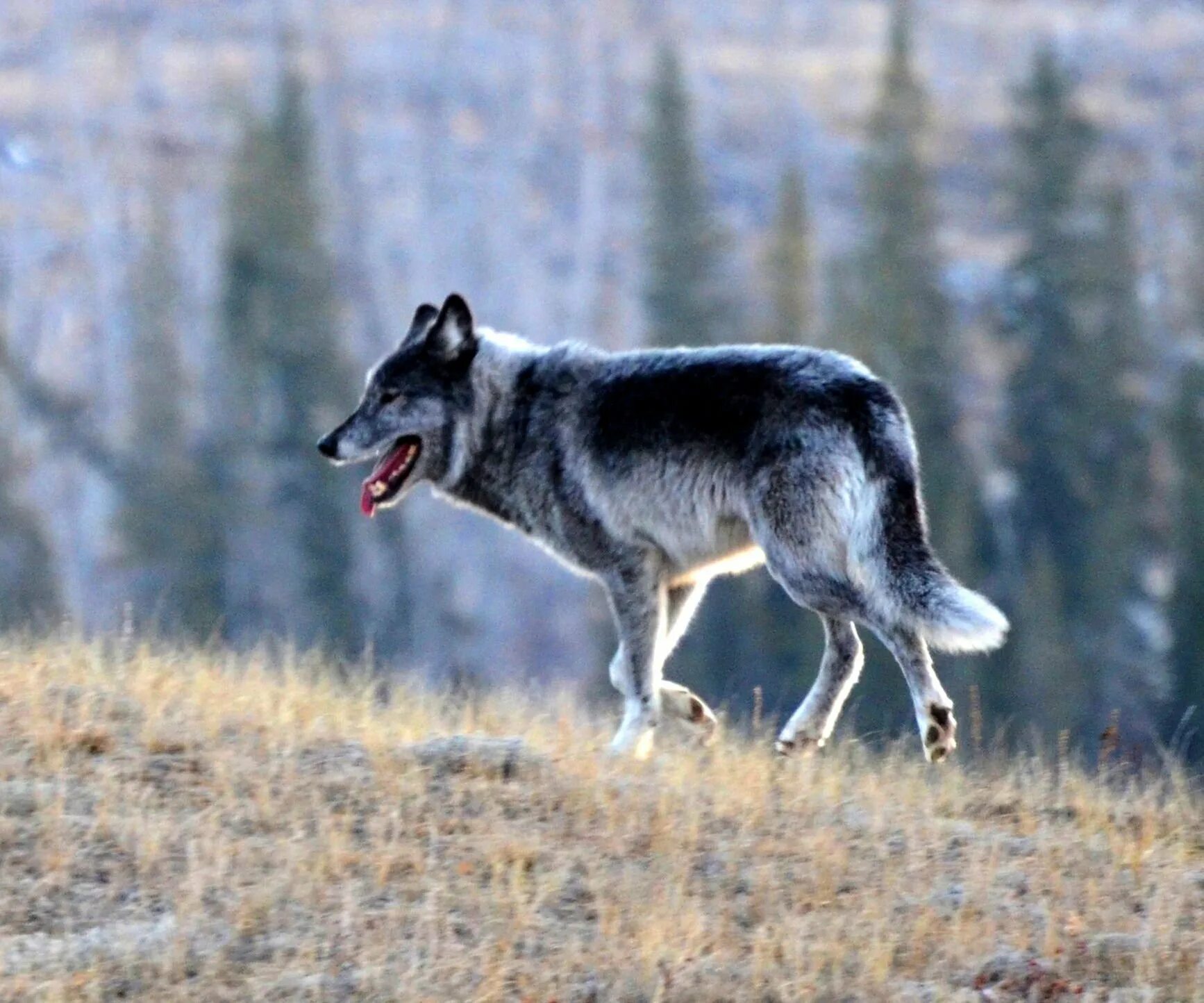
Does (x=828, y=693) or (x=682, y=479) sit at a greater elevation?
(x=682, y=479)

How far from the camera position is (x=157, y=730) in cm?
868

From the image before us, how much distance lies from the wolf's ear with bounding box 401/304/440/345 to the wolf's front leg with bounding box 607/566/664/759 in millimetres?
1838

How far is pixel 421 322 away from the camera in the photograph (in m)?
10.8

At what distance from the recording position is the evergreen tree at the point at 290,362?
57094 millimetres

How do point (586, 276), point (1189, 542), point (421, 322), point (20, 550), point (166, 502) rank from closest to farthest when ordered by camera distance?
1. point (421, 322)
2. point (1189, 542)
3. point (20, 550)
4. point (166, 502)
5. point (586, 276)

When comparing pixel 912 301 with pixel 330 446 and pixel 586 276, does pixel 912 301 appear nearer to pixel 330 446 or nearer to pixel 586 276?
pixel 586 276

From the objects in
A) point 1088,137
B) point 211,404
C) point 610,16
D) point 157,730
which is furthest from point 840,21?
point 157,730

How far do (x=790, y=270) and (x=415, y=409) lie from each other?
5591 centimetres

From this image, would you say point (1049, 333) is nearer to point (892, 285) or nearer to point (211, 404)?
point (892, 285)

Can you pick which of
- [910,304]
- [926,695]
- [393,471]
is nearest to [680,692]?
[926,695]

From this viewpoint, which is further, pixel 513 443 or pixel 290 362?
pixel 290 362

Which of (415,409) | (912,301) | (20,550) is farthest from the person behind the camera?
(912,301)

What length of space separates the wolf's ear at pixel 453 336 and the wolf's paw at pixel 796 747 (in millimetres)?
2595

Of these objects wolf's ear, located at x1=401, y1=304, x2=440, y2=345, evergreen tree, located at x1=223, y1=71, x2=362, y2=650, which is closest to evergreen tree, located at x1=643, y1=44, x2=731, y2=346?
evergreen tree, located at x1=223, y1=71, x2=362, y2=650
